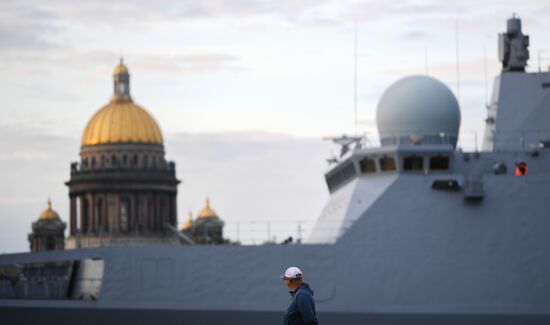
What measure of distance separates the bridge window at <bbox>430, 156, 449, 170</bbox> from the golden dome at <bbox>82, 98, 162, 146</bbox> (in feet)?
305

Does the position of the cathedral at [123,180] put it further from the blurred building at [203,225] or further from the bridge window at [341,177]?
the bridge window at [341,177]

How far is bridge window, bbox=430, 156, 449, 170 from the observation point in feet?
123

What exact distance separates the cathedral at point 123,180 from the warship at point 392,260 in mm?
85149

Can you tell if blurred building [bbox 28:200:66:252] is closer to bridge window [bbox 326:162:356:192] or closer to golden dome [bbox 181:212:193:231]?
golden dome [bbox 181:212:193:231]

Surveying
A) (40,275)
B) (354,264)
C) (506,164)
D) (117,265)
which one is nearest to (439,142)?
(506,164)

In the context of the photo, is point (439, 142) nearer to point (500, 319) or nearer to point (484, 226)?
point (484, 226)

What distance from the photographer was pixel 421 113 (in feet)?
127

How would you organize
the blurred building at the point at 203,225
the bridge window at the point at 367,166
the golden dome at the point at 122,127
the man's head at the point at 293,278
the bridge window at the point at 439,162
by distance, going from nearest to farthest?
the man's head at the point at 293,278 → the bridge window at the point at 439,162 → the bridge window at the point at 367,166 → the golden dome at the point at 122,127 → the blurred building at the point at 203,225

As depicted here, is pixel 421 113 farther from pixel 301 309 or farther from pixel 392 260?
pixel 301 309

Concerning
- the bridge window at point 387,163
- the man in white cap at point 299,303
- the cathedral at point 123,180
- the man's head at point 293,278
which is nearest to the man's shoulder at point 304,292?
the man in white cap at point 299,303

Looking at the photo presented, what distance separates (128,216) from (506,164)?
89928 mm

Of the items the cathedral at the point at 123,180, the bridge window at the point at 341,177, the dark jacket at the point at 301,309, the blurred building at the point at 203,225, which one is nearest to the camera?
the dark jacket at the point at 301,309

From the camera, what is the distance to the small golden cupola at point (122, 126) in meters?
129

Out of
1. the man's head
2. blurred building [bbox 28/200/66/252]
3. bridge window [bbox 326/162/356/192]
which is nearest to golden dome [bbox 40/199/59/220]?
blurred building [bbox 28/200/66/252]
